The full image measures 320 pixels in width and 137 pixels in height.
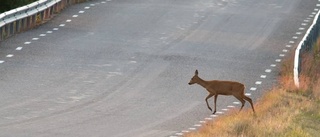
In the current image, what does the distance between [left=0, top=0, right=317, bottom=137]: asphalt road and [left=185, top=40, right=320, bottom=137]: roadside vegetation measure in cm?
56

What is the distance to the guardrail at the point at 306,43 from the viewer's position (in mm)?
31875

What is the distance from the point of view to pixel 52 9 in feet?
133

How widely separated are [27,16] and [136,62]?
16.3 ft

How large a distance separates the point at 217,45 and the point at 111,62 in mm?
4517

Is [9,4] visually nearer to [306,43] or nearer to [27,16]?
[27,16]

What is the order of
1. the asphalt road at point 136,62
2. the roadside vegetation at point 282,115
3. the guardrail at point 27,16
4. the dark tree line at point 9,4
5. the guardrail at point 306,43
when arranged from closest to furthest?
the roadside vegetation at point 282,115
the asphalt road at point 136,62
the guardrail at point 306,43
the guardrail at point 27,16
the dark tree line at point 9,4

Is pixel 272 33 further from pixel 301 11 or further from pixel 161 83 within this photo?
pixel 161 83

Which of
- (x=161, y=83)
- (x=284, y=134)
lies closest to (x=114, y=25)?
(x=161, y=83)

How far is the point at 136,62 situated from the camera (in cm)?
3334

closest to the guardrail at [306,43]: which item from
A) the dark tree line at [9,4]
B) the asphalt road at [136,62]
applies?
the asphalt road at [136,62]

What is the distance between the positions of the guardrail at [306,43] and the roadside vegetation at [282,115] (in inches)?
6.3

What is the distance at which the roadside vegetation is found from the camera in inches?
914

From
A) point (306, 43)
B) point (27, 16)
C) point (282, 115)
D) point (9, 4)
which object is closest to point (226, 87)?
point (282, 115)

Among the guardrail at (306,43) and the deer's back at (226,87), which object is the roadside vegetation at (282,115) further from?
the deer's back at (226,87)
